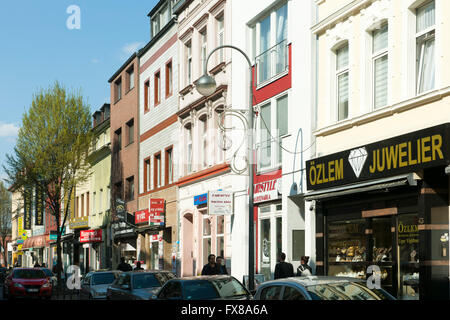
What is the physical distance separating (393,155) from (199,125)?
1599 centimetres

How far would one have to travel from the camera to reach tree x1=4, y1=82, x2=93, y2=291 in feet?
140

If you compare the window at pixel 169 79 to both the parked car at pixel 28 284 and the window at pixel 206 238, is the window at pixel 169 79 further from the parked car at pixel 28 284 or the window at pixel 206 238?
the parked car at pixel 28 284

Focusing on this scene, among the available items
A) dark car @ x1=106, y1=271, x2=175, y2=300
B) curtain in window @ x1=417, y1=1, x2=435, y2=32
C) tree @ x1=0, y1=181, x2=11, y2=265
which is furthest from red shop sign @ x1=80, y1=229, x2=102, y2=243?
tree @ x1=0, y1=181, x2=11, y2=265

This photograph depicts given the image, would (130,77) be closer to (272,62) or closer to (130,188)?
(130,188)

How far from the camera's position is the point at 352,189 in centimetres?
1844

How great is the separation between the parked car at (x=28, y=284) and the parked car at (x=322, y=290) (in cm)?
2398

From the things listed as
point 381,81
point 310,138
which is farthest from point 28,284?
point 381,81

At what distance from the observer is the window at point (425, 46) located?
1623cm

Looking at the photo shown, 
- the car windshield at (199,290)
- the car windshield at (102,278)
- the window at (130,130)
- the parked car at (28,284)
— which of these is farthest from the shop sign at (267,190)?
the window at (130,130)

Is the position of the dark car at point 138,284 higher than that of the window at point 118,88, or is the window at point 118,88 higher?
the window at point 118,88

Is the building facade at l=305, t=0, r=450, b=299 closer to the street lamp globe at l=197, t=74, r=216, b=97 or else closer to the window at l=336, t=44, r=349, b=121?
the window at l=336, t=44, r=349, b=121

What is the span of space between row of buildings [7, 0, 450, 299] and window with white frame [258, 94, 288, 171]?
66 mm

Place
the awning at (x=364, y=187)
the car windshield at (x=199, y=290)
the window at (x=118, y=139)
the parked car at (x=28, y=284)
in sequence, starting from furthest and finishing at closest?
the window at (x=118, y=139)
the parked car at (x=28, y=284)
the awning at (x=364, y=187)
the car windshield at (x=199, y=290)

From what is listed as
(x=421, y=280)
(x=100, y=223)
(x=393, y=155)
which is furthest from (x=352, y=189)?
(x=100, y=223)
